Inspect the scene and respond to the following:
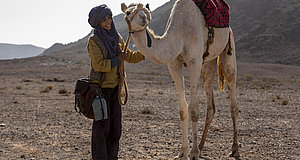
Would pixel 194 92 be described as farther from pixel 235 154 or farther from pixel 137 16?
pixel 137 16

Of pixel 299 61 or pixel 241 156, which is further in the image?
pixel 299 61

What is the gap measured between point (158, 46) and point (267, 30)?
229ft

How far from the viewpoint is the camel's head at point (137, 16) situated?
14.6 ft

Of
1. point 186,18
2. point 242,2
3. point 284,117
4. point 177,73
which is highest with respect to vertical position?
point 242,2

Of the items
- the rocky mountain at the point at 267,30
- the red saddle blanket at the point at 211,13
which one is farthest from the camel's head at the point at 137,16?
the rocky mountain at the point at 267,30

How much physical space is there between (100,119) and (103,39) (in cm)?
108

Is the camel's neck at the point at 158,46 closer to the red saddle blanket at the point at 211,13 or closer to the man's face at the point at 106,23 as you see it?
the man's face at the point at 106,23

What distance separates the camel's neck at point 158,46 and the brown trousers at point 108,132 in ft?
2.32

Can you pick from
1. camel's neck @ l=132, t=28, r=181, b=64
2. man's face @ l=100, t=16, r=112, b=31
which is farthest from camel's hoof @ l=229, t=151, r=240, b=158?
man's face @ l=100, t=16, r=112, b=31

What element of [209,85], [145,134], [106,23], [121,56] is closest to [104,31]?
[106,23]

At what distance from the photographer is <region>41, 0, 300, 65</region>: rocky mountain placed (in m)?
57.3

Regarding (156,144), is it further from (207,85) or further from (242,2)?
(242,2)

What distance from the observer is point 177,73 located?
19.1ft

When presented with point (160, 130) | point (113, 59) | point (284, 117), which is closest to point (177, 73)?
point (113, 59)
